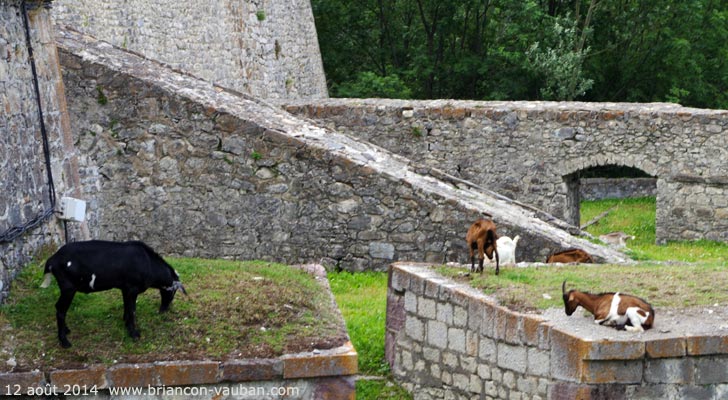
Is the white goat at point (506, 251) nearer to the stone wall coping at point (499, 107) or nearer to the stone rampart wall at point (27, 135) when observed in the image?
the stone rampart wall at point (27, 135)

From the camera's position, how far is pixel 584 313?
771cm

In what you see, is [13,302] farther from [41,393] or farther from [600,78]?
[600,78]

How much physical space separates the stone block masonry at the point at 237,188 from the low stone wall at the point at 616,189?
40.8 ft

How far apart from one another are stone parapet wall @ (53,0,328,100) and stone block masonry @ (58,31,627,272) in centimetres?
177

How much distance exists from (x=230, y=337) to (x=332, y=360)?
2.31 ft

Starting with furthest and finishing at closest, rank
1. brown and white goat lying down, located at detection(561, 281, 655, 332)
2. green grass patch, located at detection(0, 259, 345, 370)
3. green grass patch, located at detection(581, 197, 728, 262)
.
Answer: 1. green grass patch, located at detection(581, 197, 728, 262)
2. brown and white goat lying down, located at detection(561, 281, 655, 332)
3. green grass patch, located at detection(0, 259, 345, 370)

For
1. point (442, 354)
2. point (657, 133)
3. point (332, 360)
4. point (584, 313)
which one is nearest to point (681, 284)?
point (584, 313)

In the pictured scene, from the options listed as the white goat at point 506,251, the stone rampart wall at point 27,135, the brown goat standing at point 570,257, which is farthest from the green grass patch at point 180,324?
the brown goat standing at point 570,257

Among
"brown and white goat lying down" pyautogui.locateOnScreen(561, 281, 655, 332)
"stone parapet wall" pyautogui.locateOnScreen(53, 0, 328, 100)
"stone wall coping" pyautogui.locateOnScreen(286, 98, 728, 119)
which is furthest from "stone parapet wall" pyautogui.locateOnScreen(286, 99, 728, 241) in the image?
"brown and white goat lying down" pyautogui.locateOnScreen(561, 281, 655, 332)

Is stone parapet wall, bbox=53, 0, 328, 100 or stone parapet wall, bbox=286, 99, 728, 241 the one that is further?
stone parapet wall, bbox=286, 99, 728, 241

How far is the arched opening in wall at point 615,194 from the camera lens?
2119 centimetres

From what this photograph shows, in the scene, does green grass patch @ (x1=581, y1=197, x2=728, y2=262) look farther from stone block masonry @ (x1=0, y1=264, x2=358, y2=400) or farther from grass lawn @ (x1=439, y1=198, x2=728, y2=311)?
stone block masonry @ (x1=0, y1=264, x2=358, y2=400)

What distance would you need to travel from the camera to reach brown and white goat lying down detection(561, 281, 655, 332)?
286 inches

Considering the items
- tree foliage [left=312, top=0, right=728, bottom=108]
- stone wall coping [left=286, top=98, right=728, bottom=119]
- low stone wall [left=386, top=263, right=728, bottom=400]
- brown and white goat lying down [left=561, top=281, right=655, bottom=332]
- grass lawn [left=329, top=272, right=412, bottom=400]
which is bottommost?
grass lawn [left=329, top=272, right=412, bottom=400]
